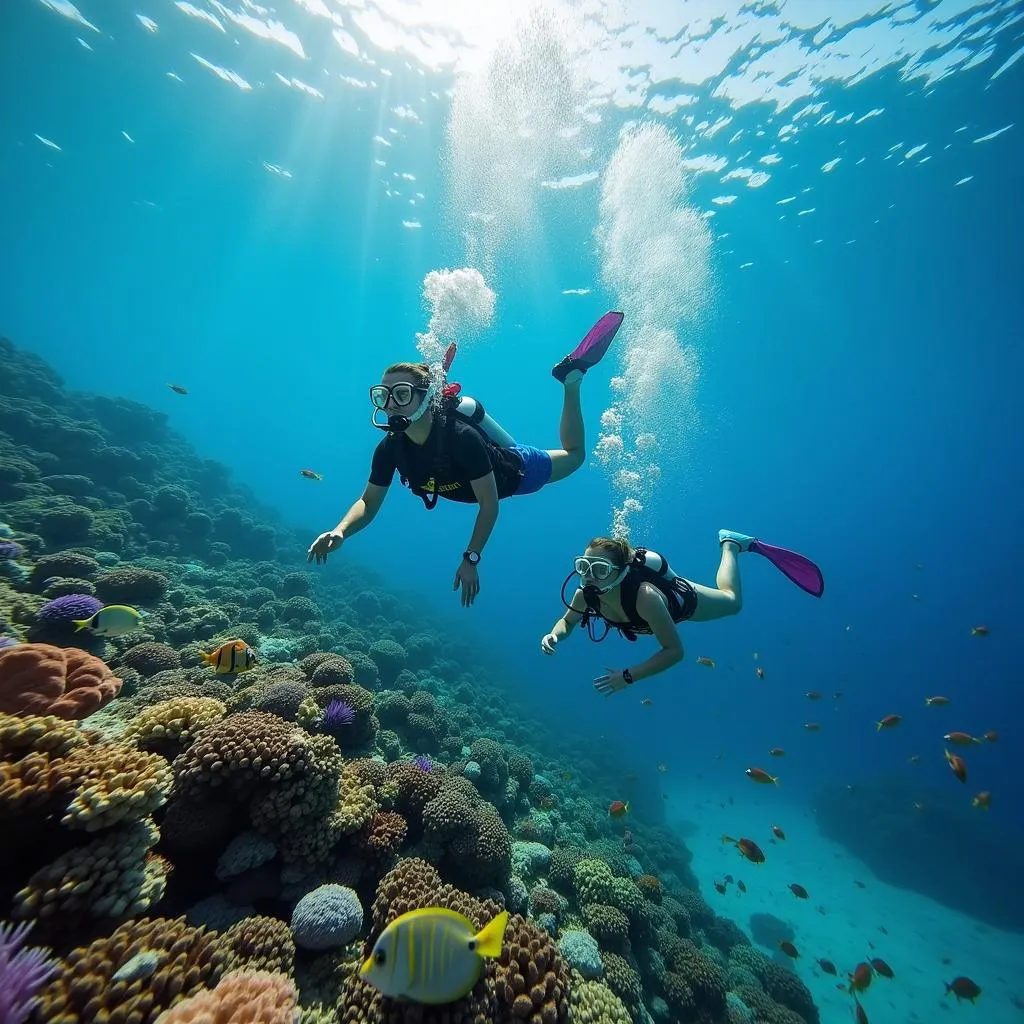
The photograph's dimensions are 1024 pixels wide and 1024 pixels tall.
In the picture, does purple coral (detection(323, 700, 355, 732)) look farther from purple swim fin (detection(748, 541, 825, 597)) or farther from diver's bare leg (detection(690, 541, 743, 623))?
purple swim fin (detection(748, 541, 825, 597))

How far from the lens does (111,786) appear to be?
2973 millimetres

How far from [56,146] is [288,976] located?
58.4m

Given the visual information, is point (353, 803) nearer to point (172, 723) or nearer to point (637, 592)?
point (172, 723)

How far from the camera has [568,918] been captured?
6.34m

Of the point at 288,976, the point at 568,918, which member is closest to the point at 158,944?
the point at 288,976

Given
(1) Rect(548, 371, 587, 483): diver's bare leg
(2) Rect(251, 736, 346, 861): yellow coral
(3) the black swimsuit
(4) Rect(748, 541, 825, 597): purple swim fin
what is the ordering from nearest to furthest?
(2) Rect(251, 736, 346, 861): yellow coral
(3) the black swimsuit
(1) Rect(548, 371, 587, 483): diver's bare leg
(4) Rect(748, 541, 825, 597): purple swim fin

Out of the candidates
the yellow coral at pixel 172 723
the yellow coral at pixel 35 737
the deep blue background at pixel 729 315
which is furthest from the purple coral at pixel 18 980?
the deep blue background at pixel 729 315

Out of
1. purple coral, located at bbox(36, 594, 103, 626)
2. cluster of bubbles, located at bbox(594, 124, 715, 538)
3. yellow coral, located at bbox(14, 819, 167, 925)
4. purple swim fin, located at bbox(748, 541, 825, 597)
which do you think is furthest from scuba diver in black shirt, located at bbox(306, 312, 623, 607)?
cluster of bubbles, located at bbox(594, 124, 715, 538)

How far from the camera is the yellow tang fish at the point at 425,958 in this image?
96.3 inches

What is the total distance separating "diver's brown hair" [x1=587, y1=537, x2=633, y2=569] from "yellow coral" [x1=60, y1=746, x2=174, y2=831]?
462cm

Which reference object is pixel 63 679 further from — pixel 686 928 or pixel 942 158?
pixel 942 158

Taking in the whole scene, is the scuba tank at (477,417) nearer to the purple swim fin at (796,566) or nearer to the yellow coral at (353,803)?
the yellow coral at (353,803)

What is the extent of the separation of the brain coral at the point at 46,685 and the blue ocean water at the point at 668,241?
20898 mm

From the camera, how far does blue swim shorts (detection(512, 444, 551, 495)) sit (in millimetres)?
5980
